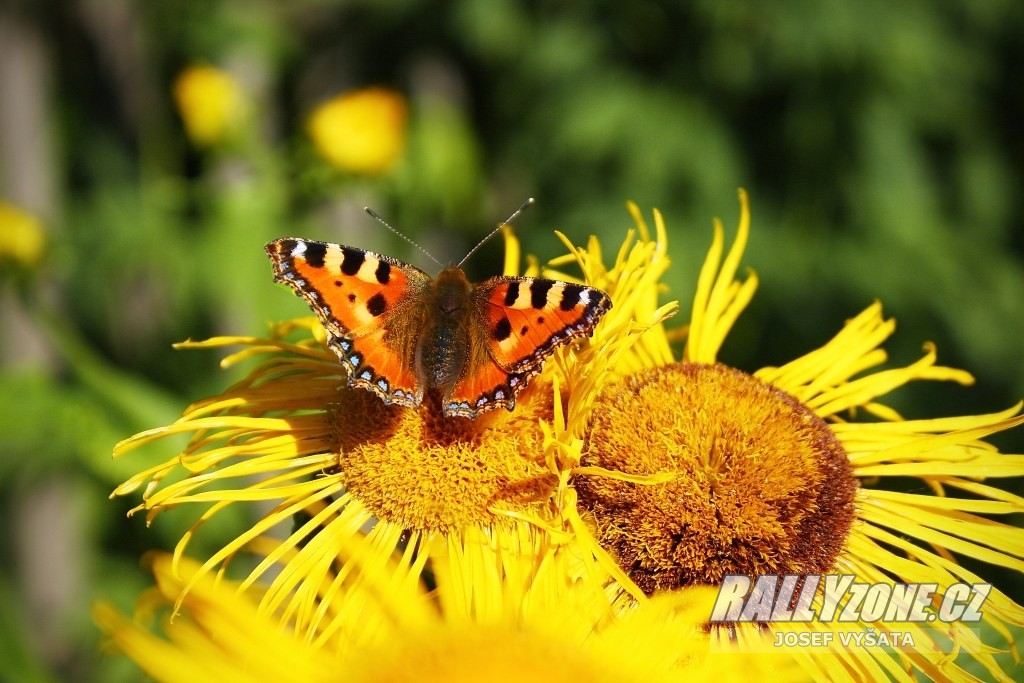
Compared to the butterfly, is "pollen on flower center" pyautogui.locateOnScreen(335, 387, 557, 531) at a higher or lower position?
lower

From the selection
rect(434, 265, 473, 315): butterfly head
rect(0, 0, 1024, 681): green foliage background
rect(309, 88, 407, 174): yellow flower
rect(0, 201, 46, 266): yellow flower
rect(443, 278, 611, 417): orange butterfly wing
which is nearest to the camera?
rect(443, 278, 611, 417): orange butterfly wing

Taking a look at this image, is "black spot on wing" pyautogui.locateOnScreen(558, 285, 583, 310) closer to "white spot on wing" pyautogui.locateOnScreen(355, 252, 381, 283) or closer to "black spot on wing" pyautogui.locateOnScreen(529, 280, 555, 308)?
"black spot on wing" pyautogui.locateOnScreen(529, 280, 555, 308)

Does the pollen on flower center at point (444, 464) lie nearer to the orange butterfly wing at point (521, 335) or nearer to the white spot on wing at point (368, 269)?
the orange butterfly wing at point (521, 335)

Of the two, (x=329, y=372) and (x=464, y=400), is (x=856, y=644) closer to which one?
(x=464, y=400)

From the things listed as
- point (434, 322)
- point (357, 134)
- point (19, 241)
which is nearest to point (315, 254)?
point (434, 322)

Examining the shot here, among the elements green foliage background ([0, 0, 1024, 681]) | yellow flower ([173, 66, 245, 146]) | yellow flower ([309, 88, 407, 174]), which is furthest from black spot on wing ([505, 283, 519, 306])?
green foliage background ([0, 0, 1024, 681])

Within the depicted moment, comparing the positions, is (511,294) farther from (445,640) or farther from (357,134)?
(357,134)

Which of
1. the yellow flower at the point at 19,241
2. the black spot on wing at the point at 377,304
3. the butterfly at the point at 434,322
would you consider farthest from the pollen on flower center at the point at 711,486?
the yellow flower at the point at 19,241
